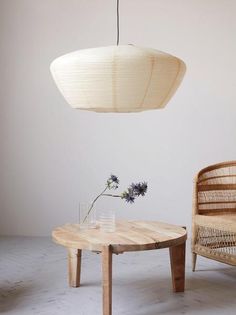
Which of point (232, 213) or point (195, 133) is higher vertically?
point (195, 133)

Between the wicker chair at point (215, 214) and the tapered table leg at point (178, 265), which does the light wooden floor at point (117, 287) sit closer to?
the tapered table leg at point (178, 265)

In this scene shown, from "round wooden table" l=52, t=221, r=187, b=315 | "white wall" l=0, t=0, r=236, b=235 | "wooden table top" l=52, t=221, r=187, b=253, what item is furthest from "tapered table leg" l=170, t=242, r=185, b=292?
"white wall" l=0, t=0, r=236, b=235

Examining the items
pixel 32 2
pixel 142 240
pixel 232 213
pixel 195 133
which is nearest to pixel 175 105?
pixel 195 133

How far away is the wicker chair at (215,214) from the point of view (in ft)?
11.6

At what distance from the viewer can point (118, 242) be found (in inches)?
109

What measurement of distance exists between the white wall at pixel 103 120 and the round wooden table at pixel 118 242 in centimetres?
156

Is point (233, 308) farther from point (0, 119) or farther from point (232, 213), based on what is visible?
point (0, 119)

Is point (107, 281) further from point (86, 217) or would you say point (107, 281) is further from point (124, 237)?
point (86, 217)

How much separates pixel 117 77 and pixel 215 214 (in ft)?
6.11

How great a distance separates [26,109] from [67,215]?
3.65 ft

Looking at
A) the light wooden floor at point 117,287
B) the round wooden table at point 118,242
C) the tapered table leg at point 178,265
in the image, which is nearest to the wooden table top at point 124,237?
the round wooden table at point 118,242

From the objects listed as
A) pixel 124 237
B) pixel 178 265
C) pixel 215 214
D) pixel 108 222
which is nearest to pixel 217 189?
pixel 215 214

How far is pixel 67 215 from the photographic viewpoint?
501cm

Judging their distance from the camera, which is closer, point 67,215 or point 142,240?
point 142,240
